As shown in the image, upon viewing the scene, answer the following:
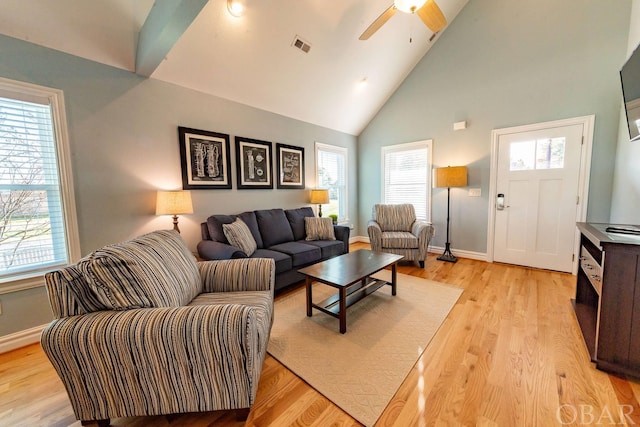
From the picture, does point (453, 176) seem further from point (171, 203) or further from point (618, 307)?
point (171, 203)

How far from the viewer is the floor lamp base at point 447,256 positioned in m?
3.88

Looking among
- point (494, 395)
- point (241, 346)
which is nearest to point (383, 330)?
point (494, 395)

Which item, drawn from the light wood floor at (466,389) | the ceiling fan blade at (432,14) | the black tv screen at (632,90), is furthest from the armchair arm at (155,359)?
the black tv screen at (632,90)

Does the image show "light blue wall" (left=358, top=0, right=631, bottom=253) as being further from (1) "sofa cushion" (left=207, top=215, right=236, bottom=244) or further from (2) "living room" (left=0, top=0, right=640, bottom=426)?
(1) "sofa cushion" (left=207, top=215, right=236, bottom=244)

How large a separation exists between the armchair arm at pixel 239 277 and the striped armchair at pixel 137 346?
1.78 feet

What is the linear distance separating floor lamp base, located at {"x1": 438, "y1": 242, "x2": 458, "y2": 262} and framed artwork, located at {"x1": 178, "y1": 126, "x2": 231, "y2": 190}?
3.43 metres

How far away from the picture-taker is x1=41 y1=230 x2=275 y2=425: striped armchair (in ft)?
3.49

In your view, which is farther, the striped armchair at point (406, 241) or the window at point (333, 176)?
the window at point (333, 176)

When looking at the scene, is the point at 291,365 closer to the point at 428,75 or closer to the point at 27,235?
the point at 27,235

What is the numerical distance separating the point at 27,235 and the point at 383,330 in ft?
9.77

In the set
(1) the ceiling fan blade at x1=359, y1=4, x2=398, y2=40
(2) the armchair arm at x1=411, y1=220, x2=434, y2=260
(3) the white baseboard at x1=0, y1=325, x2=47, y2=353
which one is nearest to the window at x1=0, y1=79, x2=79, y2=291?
(3) the white baseboard at x1=0, y1=325, x2=47, y2=353

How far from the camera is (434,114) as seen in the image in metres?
4.18

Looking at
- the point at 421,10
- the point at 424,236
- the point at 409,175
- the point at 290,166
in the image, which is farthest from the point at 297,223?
the point at 421,10

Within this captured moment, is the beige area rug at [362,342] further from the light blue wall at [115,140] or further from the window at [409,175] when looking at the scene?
the window at [409,175]
